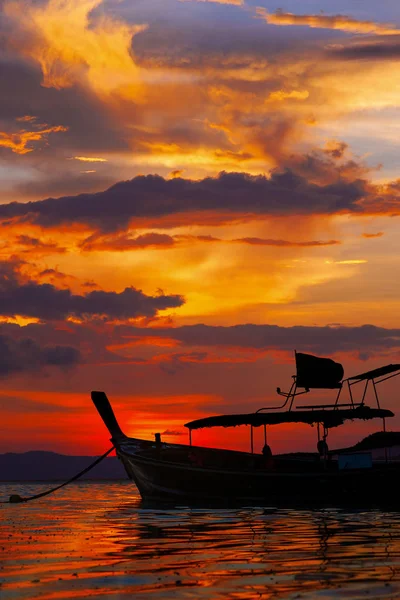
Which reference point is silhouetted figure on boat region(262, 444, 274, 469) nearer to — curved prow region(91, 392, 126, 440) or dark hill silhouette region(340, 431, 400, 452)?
dark hill silhouette region(340, 431, 400, 452)

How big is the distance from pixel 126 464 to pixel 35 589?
40.8 metres

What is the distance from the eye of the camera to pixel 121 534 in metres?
31.2

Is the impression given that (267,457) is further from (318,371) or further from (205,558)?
(205,558)

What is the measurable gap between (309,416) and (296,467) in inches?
116

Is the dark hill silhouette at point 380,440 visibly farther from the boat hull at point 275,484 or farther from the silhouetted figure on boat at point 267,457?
the silhouetted figure on boat at point 267,457

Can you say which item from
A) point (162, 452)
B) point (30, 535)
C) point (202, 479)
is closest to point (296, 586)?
point (30, 535)

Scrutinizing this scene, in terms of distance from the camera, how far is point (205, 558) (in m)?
23.0

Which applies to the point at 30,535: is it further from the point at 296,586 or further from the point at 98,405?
the point at 98,405

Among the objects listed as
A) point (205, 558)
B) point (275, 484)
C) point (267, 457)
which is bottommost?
point (205, 558)

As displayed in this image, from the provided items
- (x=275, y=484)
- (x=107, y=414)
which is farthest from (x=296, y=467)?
(x=107, y=414)

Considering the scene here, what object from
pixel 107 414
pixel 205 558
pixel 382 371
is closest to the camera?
pixel 205 558

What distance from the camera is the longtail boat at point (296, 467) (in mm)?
46094

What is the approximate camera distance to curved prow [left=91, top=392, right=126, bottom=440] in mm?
59344

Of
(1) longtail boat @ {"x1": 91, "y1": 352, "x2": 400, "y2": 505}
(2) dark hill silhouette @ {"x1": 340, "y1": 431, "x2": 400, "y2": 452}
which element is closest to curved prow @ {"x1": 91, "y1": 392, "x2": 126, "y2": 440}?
(1) longtail boat @ {"x1": 91, "y1": 352, "x2": 400, "y2": 505}
